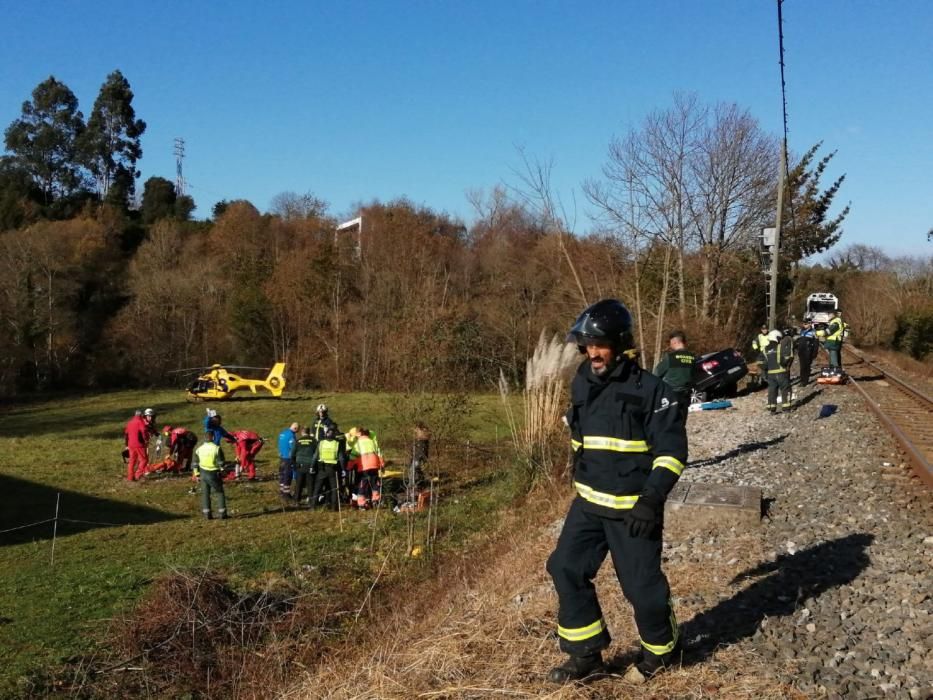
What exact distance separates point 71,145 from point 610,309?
69497mm

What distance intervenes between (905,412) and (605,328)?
13363mm

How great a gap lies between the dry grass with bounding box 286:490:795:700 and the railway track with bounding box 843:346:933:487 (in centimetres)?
453

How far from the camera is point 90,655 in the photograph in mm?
7273

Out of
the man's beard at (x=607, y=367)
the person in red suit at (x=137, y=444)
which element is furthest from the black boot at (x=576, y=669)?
the person in red suit at (x=137, y=444)

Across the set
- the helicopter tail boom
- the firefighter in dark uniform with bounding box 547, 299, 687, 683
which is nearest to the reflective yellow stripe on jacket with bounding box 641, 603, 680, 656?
the firefighter in dark uniform with bounding box 547, 299, 687, 683

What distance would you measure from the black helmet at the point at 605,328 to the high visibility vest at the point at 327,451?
1083 centimetres

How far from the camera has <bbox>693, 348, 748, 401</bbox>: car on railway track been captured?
1948cm

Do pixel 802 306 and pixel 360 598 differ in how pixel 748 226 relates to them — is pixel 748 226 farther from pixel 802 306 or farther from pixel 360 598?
pixel 360 598

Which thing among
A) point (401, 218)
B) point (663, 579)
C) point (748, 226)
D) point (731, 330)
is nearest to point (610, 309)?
point (663, 579)

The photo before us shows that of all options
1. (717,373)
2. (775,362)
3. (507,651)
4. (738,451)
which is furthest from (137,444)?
(507,651)

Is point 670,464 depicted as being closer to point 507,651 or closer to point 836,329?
point 507,651

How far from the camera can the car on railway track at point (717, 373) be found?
19.5 m

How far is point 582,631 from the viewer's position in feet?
13.0

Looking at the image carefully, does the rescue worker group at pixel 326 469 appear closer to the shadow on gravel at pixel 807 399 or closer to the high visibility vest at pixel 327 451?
the high visibility vest at pixel 327 451
